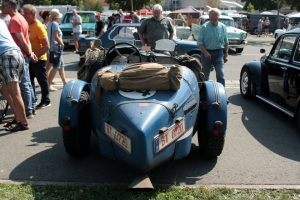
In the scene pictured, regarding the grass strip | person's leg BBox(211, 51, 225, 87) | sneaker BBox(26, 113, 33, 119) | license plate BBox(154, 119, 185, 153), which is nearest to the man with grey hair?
person's leg BBox(211, 51, 225, 87)

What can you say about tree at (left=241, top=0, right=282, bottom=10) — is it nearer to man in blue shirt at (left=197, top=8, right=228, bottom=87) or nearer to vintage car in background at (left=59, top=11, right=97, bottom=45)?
vintage car in background at (left=59, top=11, right=97, bottom=45)

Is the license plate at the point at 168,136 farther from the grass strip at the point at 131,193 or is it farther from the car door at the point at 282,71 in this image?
the car door at the point at 282,71

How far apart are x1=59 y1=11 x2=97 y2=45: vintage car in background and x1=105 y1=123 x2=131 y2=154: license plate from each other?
13.6 metres

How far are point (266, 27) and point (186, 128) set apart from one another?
27986mm

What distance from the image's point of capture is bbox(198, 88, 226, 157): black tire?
4.08 metres

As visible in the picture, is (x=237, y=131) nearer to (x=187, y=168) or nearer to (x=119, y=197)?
(x=187, y=168)

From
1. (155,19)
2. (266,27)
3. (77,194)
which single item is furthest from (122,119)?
(266,27)

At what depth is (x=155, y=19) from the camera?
24.6 feet

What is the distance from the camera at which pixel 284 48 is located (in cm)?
618

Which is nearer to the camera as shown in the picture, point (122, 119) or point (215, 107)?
point (122, 119)

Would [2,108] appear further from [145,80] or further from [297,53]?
[297,53]

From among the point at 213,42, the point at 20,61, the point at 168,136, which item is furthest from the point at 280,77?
the point at 20,61

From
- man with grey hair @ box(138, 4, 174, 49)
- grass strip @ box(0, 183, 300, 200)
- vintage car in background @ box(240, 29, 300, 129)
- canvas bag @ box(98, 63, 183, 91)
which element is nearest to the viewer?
grass strip @ box(0, 183, 300, 200)

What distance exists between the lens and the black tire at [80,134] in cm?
413
